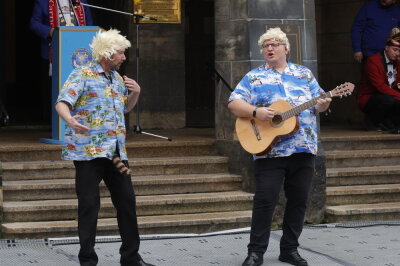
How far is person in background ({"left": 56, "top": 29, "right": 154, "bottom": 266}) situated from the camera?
796cm

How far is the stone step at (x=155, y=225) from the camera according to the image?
9.59 metres

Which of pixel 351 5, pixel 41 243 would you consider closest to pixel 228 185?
pixel 41 243

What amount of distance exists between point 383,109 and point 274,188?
15.5ft

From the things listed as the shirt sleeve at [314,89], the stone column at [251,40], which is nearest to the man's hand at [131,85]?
the shirt sleeve at [314,89]

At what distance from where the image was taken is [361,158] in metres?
11.7

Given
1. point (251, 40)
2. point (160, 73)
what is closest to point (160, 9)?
point (160, 73)

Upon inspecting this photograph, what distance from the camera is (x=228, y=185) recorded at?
10938mm

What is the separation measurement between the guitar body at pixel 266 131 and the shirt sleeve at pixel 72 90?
1.38 metres

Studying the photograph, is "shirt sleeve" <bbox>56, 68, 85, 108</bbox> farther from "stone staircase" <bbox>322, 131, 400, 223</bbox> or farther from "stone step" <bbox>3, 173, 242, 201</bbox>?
"stone staircase" <bbox>322, 131, 400, 223</bbox>

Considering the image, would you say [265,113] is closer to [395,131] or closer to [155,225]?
[155,225]

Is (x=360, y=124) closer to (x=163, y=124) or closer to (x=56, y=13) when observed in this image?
(x=163, y=124)

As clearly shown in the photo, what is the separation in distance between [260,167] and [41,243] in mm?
2154

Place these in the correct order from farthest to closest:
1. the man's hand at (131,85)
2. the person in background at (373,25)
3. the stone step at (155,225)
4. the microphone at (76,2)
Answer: the person in background at (373,25) → the microphone at (76,2) → the stone step at (155,225) → the man's hand at (131,85)

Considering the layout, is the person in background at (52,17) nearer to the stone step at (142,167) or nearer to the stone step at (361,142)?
the stone step at (142,167)
